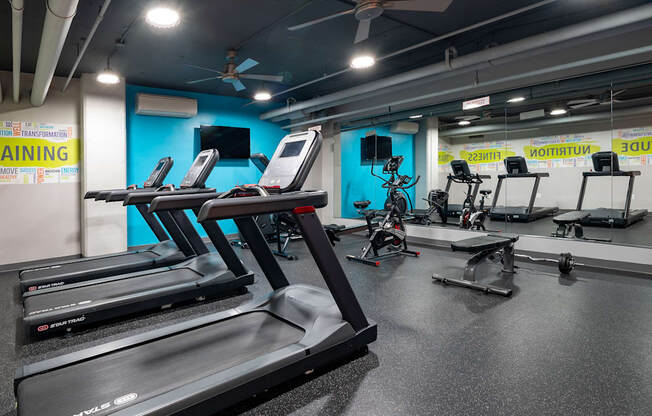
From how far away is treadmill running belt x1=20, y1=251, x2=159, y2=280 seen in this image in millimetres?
4039

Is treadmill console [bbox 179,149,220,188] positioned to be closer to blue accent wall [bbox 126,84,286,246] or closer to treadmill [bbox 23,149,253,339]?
treadmill [bbox 23,149,253,339]

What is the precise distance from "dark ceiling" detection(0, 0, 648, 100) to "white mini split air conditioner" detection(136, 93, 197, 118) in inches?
19.5

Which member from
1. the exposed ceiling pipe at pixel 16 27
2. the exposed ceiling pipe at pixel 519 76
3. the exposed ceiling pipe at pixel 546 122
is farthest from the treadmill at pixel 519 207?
the exposed ceiling pipe at pixel 16 27

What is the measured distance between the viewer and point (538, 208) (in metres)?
6.44

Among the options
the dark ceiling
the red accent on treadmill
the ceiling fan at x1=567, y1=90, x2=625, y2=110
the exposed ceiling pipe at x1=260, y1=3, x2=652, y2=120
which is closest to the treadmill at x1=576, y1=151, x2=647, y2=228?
the ceiling fan at x1=567, y1=90, x2=625, y2=110

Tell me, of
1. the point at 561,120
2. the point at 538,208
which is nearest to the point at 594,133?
the point at 561,120

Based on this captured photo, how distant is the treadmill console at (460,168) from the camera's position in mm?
6707

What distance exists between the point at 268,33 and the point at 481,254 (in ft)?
11.4

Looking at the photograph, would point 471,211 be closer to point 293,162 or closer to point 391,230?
point 391,230

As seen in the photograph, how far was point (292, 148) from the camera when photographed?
271 centimetres

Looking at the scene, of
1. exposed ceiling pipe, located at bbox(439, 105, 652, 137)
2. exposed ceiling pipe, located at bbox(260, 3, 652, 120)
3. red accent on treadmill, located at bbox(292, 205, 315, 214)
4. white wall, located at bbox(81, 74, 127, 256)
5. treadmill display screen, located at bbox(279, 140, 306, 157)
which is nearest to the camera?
red accent on treadmill, located at bbox(292, 205, 315, 214)

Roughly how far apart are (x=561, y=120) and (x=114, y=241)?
737cm

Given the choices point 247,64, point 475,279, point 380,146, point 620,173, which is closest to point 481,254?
point 475,279

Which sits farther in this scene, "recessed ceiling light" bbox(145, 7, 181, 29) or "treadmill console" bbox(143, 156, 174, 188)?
"treadmill console" bbox(143, 156, 174, 188)
